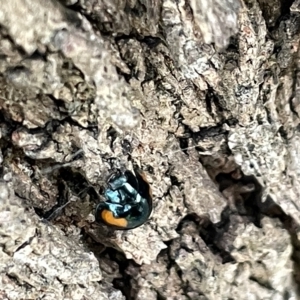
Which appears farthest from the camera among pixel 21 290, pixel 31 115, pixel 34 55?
pixel 21 290

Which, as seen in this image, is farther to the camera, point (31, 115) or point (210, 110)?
point (210, 110)

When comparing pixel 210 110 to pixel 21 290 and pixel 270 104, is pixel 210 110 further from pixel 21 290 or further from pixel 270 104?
pixel 21 290

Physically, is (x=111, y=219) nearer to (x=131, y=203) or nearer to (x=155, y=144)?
(x=131, y=203)

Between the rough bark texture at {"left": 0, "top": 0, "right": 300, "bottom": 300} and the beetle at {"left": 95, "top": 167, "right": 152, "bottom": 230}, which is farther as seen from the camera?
the beetle at {"left": 95, "top": 167, "right": 152, "bottom": 230}

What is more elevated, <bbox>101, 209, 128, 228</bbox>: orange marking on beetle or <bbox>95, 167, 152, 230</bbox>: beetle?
<bbox>95, 167, 152, 230</bbox>: beetle

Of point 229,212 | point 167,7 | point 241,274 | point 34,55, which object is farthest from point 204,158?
point 34,55

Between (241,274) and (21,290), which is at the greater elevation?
(241,274)

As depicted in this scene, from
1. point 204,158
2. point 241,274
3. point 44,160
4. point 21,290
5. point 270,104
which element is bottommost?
point 21,290
